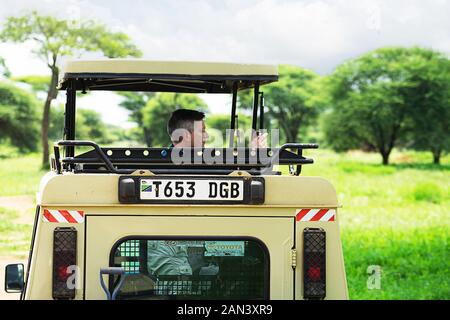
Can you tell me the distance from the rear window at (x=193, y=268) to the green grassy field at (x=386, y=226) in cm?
811

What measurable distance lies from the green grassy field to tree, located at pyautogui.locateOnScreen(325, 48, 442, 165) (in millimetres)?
10344

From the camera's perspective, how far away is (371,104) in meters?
53.6

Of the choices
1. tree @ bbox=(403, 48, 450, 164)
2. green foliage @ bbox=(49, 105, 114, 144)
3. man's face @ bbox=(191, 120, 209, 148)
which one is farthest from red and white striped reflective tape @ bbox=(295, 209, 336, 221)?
green foliage @ bbox=(49, 105, 114, 144)

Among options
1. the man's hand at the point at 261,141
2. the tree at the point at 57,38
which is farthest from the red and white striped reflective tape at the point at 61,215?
the tree at the point at 57,38

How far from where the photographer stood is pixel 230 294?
4688 millimetres

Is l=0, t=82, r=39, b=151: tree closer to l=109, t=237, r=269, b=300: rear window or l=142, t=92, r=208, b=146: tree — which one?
l=142, t=92, r=208, b=146: tree

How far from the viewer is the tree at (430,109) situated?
5303 cm

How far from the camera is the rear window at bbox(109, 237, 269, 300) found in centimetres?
462

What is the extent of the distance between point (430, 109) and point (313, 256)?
5069cm

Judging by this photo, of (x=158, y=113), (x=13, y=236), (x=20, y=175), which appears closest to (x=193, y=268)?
(x=13, y=236)

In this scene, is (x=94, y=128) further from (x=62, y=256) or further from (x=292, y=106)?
(x=62, y=256)

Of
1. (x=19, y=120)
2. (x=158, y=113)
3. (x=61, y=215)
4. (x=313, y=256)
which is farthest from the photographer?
(x=158, y=113)

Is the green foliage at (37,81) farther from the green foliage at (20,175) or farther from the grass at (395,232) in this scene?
the grass at (395,232)

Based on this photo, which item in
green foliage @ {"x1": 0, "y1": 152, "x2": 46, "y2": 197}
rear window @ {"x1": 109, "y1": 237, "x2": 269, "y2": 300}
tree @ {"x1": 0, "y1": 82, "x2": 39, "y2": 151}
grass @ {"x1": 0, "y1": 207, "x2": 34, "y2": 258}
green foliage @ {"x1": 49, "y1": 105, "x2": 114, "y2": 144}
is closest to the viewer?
rear window @ {"x1": 109, "y1": 237, "x2": 269, "y2": 300}
